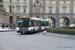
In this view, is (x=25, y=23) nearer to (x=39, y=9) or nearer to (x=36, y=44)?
(x=36, y=44)

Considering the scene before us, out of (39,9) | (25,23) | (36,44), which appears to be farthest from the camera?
(39,9)

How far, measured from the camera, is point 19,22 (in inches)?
888

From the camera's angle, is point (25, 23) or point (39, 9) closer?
point (25, 23)

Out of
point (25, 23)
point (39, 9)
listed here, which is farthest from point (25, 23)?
point (39, 9)

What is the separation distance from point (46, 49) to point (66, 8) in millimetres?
48872

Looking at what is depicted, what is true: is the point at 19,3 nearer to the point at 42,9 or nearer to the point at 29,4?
the point at 29,4

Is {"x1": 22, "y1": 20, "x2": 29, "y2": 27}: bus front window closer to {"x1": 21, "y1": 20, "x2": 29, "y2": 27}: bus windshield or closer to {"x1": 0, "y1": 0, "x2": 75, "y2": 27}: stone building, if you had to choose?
{"x1": 21, "y1": 20, "x2": 29, "y2": 27}: bus windshield

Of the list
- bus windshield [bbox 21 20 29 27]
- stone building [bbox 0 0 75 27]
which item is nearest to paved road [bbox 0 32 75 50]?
bus windshield [bbox 21 20 29 27]

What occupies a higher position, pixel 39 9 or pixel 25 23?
pixel 39 9

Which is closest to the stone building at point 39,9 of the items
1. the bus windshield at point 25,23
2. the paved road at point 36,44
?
the bus windshield at point 25,23

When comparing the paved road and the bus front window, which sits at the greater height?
the bus front window

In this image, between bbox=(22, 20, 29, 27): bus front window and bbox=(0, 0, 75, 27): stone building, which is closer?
bbox=(22, 20, 29, 27): bus front window

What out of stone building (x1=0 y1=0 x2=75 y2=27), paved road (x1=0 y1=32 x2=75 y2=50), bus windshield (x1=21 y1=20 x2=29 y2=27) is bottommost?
paved road (x1=0 y1=32 x2=75 y2=50)

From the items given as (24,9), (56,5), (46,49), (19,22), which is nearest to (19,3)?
(24,9)
